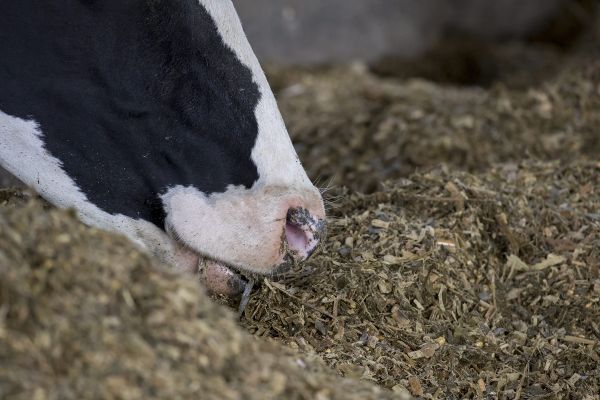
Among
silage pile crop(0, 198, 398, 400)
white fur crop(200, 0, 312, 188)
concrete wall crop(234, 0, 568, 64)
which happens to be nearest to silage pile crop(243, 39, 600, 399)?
white fur crop(200, 0, 312, 188)

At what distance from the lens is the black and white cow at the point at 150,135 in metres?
2.12

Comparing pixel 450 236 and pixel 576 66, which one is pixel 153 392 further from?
pixel 576 66

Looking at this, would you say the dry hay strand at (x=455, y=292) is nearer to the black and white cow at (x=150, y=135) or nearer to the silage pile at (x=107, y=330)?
the black and white cow at (x=150, y=135)

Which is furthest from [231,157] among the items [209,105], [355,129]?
[355,129]

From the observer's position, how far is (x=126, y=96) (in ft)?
7.06

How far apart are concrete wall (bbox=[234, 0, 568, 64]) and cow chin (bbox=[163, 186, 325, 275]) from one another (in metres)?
4.15

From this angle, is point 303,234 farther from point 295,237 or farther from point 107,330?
point 107,330

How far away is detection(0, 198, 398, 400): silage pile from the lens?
135 cm

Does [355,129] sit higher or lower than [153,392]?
lower

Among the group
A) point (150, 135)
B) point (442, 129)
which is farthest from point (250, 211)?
point (442, 129)

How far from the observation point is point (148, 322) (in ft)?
4.77

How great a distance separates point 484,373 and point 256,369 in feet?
3.00

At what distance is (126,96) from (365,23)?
4846 millimetres

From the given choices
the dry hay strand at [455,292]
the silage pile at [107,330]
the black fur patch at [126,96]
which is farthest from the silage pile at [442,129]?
the silage pile at [107,330]
